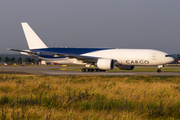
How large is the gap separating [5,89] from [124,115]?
27.5 feet

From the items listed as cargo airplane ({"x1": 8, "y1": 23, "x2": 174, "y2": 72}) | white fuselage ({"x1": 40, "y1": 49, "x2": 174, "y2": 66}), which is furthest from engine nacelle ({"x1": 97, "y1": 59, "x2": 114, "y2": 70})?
white fuselage ({"x1": 40, "y1": 49, "x2": 174, "y2": 66})

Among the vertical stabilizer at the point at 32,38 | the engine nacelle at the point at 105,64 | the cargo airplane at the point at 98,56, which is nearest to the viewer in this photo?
the engine nacelle at the point at 105,64

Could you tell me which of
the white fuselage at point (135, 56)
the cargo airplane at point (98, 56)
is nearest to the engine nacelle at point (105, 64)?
the cargo airplane at point (98, 56)

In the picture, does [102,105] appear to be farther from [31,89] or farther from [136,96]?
[31,89]

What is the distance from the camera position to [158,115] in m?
8.27

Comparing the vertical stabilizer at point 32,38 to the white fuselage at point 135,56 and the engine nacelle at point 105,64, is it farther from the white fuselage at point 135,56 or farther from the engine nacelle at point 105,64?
the engine nacelle at point 105,64

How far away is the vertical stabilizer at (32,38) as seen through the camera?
40688 millimetres

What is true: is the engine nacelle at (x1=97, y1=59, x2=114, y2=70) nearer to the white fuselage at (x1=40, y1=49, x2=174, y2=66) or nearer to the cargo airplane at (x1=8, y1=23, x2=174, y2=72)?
the cargo airplane at (x1=8, y1=23, x2=174, y2=72)

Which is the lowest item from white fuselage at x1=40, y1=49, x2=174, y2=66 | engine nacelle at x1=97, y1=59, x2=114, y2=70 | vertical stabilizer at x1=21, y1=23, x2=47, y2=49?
engine nacelle at x1=97, y1=59, x2=114, y2=70

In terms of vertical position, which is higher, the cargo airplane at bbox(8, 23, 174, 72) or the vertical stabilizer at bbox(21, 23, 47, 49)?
the vertical stabilizer at bbox(21, 23, 47, 49)

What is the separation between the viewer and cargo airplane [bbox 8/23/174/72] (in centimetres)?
3381

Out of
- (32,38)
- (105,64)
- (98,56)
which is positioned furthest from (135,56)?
(32,38)

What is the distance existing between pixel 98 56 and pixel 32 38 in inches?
516

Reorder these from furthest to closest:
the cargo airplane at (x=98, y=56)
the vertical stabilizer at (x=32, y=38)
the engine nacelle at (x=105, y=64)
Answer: the vertical stabilizer at (x=32, y=38) → the cargo airplane at (x=98, y=56) → the engine nacelle at (x=105, y=64)
